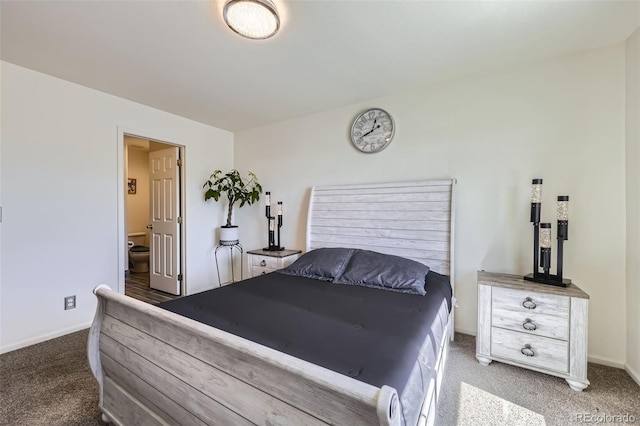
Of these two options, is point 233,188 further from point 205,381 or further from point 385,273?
point 205,381

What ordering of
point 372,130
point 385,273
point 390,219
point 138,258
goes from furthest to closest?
1. point 138,258
2. point 372,130
3. point 390,219
4. point 385,273

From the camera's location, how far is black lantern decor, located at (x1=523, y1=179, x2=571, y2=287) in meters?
1.96

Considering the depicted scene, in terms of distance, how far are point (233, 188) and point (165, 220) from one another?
1.09 meters

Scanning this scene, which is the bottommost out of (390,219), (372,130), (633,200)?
(390,219)

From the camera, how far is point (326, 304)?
1.78 meters

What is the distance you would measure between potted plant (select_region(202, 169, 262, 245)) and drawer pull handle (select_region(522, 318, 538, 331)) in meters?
3.19

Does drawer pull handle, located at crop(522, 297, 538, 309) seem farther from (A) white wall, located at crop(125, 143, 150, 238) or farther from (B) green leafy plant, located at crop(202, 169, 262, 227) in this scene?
(A) white wall, located at crop(125, 143, 150, 238)

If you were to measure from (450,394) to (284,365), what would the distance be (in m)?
1.50

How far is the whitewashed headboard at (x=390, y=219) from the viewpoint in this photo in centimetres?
253

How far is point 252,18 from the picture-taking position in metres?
1.66

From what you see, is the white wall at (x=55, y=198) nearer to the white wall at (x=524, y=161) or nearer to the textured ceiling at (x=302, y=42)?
the textured ceiling at (x=302, y=42)

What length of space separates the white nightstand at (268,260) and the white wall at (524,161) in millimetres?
1226

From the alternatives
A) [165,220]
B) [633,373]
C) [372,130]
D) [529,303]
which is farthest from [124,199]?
[633,373]

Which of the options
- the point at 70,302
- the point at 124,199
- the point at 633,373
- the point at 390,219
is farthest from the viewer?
the point at 124,199
